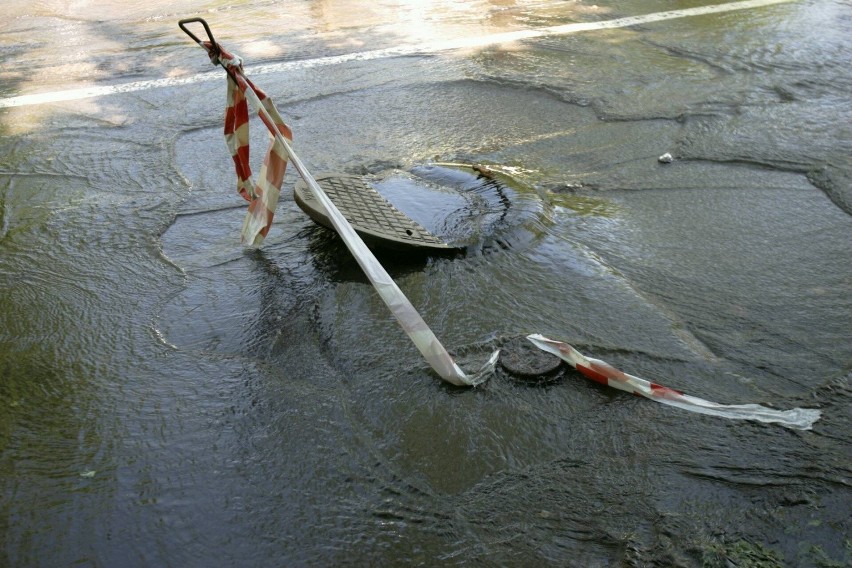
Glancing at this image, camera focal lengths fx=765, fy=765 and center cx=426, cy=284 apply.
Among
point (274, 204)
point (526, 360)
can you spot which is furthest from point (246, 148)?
point (526, 360)

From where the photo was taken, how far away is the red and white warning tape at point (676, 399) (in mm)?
2416

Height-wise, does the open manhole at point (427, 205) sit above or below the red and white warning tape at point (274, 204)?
below

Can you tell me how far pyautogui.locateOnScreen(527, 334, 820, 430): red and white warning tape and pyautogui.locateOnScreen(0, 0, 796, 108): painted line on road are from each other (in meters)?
4.18

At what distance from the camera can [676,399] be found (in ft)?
8.14

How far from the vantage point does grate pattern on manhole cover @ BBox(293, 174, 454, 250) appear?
10.6ft

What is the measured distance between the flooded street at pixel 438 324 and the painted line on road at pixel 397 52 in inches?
3.0

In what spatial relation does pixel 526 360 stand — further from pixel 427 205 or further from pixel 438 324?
pixel 427 205

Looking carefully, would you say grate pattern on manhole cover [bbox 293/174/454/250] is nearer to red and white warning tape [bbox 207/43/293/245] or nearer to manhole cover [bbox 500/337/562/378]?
red and white warning tape [bbox 207/43/293/245]

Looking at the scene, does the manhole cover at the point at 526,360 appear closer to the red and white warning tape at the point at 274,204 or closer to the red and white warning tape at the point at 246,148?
the red and white warning tape at the point at 274,204

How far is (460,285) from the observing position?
3129 mm

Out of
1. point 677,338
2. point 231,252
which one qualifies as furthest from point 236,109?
point 677,338

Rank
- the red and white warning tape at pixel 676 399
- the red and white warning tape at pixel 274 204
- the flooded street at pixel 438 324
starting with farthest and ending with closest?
the red and white warning tape at pixel 274 204 → the red and white warning tape at pixel 676 399 → the flooded street at pixel 438 324

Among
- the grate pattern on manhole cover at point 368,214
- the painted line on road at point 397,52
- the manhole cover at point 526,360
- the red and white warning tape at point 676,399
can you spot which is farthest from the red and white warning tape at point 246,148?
the painted line on road at point 397,52

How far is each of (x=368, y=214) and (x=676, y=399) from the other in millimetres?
1572
